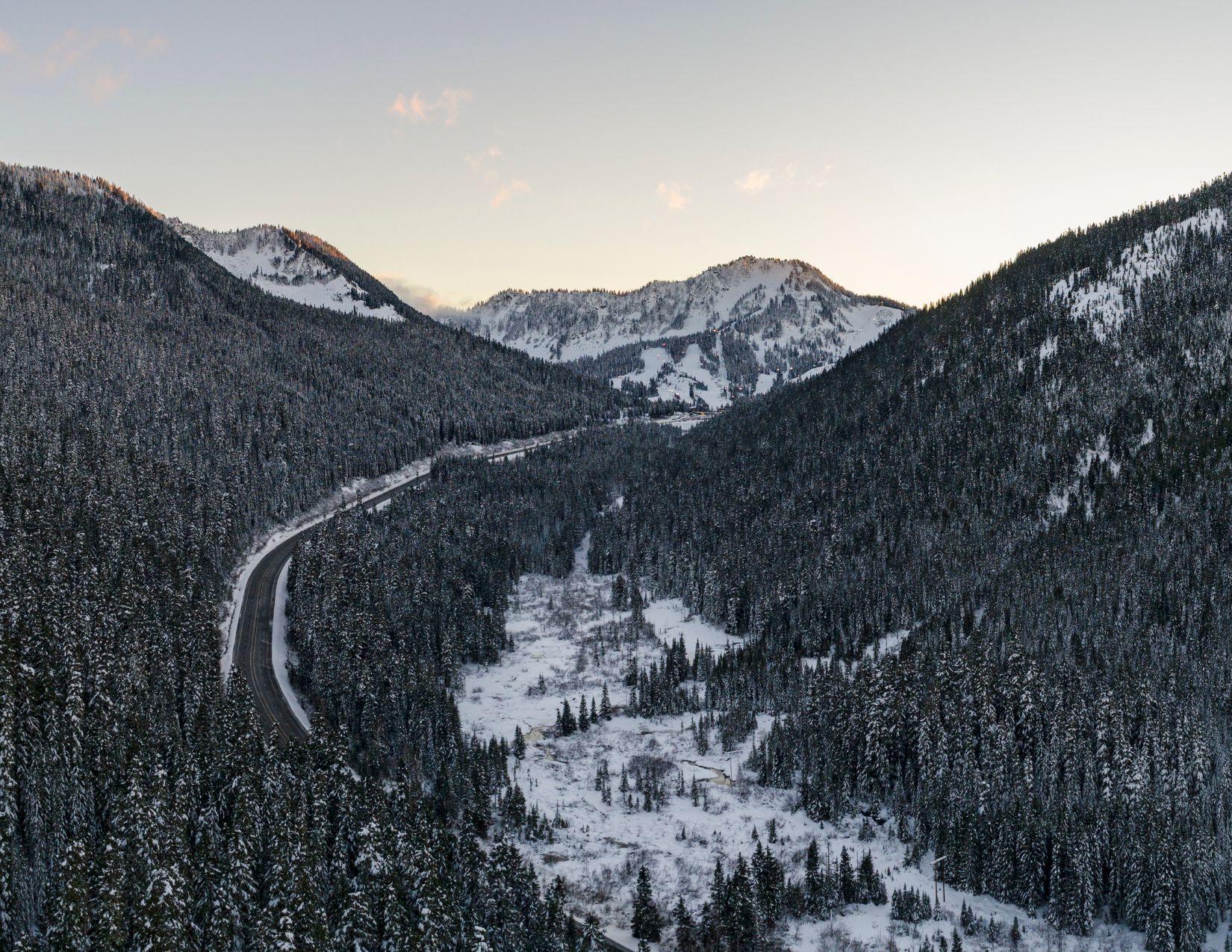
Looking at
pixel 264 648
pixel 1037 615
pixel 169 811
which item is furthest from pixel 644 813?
pixel 1037 615

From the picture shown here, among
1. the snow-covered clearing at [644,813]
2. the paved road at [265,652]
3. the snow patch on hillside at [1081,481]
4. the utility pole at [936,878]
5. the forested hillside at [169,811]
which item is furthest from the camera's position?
the snow patch on hillside at [1081,481]

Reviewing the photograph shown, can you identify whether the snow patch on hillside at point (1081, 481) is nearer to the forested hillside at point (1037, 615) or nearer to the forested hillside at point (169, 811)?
the forested hillside at point (1037, 615)

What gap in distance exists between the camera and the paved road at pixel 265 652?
97.5 metres

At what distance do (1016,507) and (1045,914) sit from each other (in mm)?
102373

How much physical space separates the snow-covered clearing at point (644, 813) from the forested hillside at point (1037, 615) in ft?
11.5

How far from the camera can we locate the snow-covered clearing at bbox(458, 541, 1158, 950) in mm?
74562

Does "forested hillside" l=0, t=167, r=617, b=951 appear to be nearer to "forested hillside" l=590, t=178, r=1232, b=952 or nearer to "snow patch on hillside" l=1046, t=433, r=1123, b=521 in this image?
"forested hillside" l=590, t=178, r=1232, b=952

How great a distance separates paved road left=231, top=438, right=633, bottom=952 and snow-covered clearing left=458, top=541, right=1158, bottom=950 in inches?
450

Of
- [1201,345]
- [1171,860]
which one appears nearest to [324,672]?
[1171,860]

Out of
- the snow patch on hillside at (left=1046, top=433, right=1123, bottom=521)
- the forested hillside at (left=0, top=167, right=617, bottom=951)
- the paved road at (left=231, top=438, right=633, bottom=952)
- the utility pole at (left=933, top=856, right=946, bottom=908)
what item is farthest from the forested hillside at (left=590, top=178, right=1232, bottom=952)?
the forested hillside at (left=0, top=167, right=617, bottom=951)

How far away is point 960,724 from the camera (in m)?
98.5

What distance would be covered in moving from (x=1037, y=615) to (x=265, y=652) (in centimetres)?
12039

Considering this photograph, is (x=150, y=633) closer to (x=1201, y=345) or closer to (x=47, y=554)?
(x=47, y=554)

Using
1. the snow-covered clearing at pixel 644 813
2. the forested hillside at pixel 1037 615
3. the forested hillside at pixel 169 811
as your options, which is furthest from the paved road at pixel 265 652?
the forested hillside at pixel 1037 615
